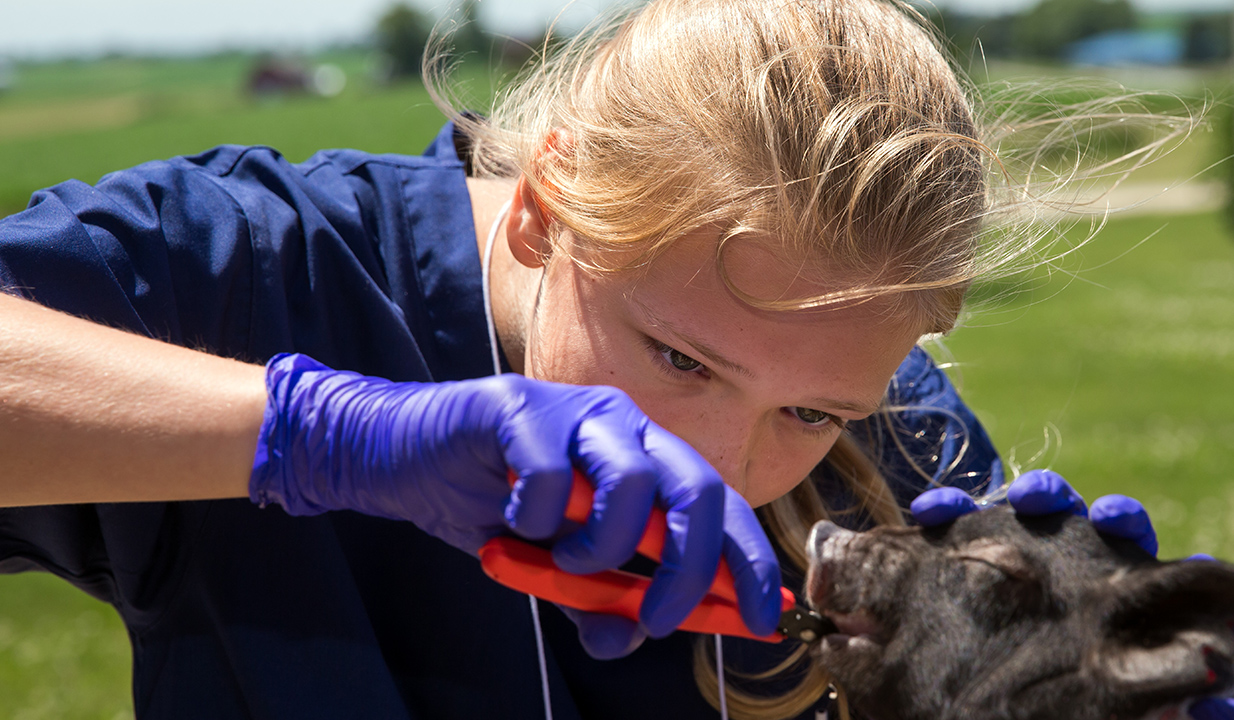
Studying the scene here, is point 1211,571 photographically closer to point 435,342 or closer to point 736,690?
point 736,690

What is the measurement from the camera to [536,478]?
108cm

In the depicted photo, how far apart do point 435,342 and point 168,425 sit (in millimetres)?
640

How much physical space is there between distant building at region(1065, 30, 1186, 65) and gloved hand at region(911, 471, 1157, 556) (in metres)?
37.6

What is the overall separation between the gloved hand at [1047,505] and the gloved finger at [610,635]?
466 millimetres

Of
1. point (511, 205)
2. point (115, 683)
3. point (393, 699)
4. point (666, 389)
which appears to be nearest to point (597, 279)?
point (666, 389)

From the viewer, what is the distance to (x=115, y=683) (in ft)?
12.8

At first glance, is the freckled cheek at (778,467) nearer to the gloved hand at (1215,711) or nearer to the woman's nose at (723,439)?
the woman's nose at (723,439)

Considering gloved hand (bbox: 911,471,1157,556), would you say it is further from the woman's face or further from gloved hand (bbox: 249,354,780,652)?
gloved hand (bbox: 249,354,780,652)

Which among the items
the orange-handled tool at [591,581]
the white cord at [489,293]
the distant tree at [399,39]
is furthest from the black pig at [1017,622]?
the distant tree at [399,39]

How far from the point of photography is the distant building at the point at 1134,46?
3537cm

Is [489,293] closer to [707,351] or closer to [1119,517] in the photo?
[707,351]

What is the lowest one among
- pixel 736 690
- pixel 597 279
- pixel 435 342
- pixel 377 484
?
pixel 736 690

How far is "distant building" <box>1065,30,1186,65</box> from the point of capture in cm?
3537

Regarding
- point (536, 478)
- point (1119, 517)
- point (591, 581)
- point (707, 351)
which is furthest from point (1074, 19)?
point (536, 478)
